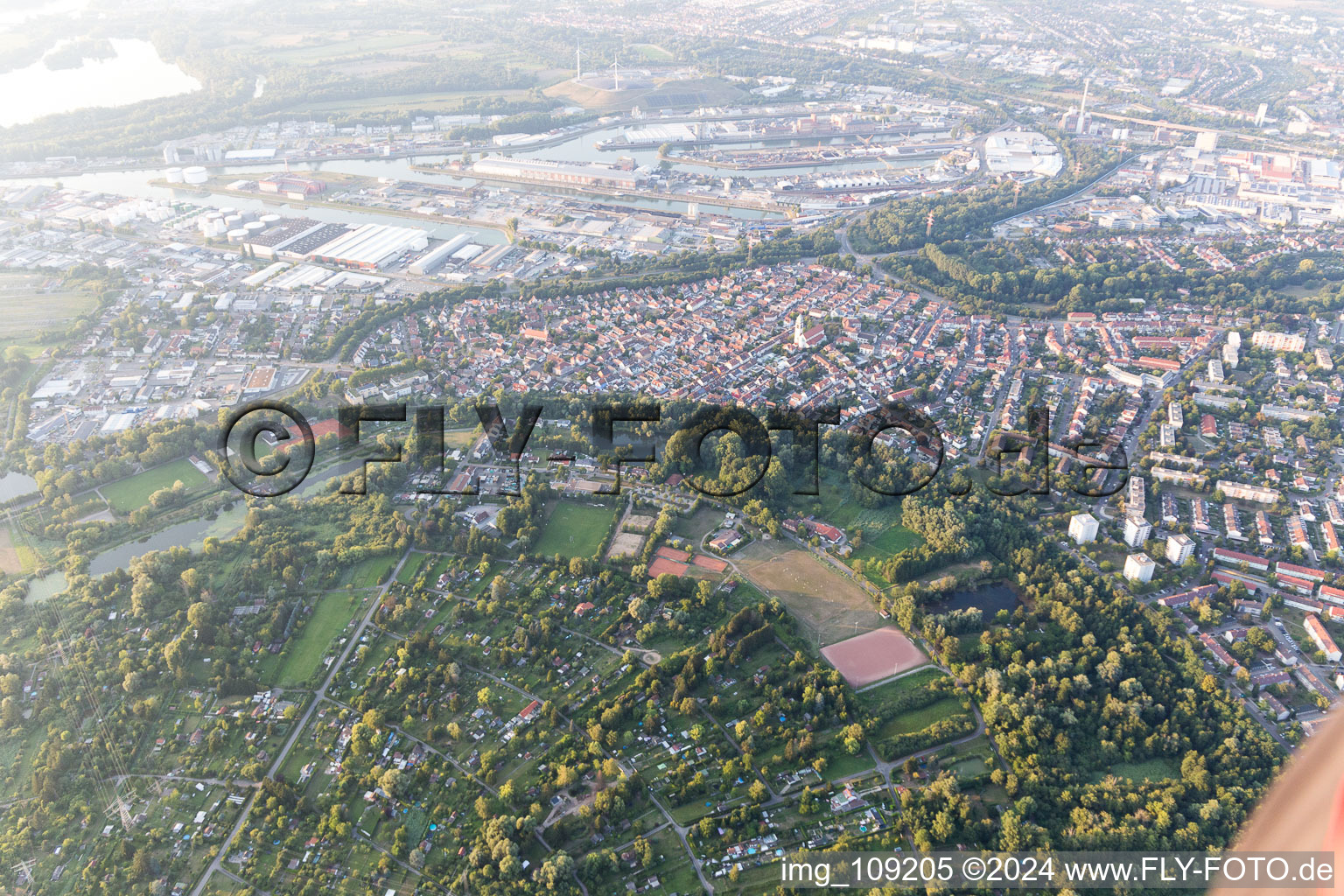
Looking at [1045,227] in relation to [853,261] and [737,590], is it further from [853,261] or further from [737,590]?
[737,590]

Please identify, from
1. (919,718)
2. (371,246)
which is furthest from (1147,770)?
(371,246)

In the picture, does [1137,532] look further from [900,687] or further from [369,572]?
[369,572]

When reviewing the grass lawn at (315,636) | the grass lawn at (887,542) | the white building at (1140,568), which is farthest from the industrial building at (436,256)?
the white building at (1140,568)

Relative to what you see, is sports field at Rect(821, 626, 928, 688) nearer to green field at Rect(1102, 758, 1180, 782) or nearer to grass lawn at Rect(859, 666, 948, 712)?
→ grass lawn at Rect(859, 666, 948, 712)

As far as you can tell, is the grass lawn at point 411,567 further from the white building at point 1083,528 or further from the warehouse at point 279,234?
the warehouse at point 279,234

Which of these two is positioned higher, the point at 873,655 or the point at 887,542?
the point at 887,542
